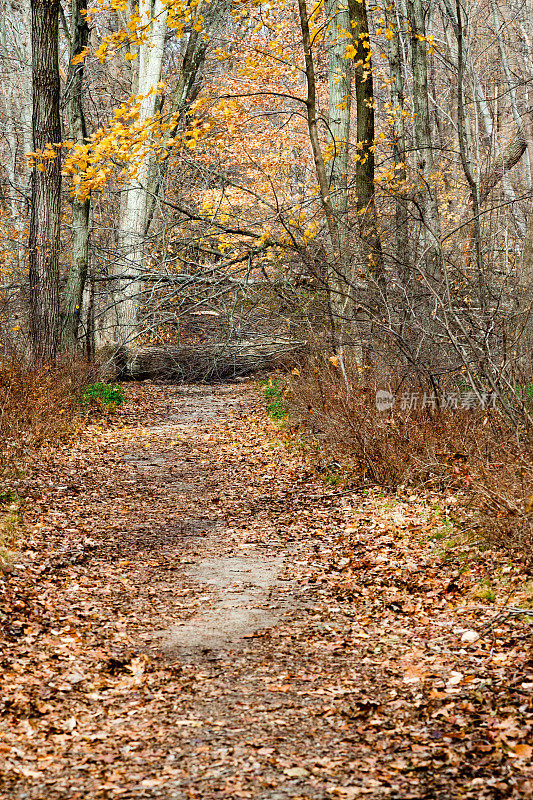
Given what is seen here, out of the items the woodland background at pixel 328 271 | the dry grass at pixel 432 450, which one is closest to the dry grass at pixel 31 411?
the woodland background at pixel 328 271

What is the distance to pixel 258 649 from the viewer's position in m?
4.93

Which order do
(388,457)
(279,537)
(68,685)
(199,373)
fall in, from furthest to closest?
(199,373), (388,457), (279,537), (68,685)

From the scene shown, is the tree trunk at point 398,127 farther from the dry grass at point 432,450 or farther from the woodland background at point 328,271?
the dry grass at point 432,450

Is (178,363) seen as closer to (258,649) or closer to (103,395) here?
(103,395)

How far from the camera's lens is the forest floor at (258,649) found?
3506 millimetres

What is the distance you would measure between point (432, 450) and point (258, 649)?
11.5 ft

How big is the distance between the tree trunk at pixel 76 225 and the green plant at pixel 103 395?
1202 mm

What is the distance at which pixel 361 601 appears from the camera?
225 inches

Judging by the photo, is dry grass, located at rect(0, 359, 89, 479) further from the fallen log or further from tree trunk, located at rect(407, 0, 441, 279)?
tree trunk, located at rect(407, 0, 441, 279)

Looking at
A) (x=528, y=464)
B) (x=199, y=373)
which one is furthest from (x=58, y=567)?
(x=199, y=373)

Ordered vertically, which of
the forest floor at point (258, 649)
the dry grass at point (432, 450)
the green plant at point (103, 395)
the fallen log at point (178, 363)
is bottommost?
the forest floor at point (258, 649)

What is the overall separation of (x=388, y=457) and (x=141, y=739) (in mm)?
4649

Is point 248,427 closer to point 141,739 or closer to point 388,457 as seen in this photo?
point 388,457

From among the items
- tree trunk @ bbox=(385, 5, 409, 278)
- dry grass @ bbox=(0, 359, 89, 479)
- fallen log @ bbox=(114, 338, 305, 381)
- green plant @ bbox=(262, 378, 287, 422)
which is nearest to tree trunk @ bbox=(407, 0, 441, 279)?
tree trunk @ bbox=(385, 5, 409, 278)
